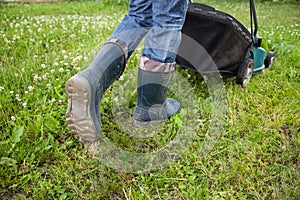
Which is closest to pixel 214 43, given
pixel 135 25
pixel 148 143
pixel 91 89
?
pixel 135 25

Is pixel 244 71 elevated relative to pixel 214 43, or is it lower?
lower

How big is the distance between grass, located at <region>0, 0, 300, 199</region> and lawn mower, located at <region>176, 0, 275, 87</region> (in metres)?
0.19

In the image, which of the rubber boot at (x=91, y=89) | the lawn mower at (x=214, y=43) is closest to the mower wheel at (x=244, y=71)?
the lawn mower at (x=214, y=43)

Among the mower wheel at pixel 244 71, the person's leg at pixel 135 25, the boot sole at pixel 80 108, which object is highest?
the person's leg at pixel 135 25

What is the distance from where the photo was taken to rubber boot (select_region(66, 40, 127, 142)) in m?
1.42

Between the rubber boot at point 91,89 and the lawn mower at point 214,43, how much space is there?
71 centimetres

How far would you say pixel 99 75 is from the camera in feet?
4.96

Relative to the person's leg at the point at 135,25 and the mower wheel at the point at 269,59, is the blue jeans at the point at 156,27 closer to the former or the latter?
the person's leg at the point at 135,25

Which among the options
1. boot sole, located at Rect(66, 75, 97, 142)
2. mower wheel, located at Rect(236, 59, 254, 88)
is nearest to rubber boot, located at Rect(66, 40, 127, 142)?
boot sole, located at Rect(66, 75, 97, 142)

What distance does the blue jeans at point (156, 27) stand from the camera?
60.7 inches

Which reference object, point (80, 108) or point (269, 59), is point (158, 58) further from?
point (269, 59)

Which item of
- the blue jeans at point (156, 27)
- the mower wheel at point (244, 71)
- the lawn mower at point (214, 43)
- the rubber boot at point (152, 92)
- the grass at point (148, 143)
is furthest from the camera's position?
the mower wheel at point (244, 71)

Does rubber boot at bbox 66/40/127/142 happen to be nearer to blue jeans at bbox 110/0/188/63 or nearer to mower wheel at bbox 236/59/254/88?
blue jeans at bbox 110/0/188/63

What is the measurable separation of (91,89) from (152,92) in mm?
401
